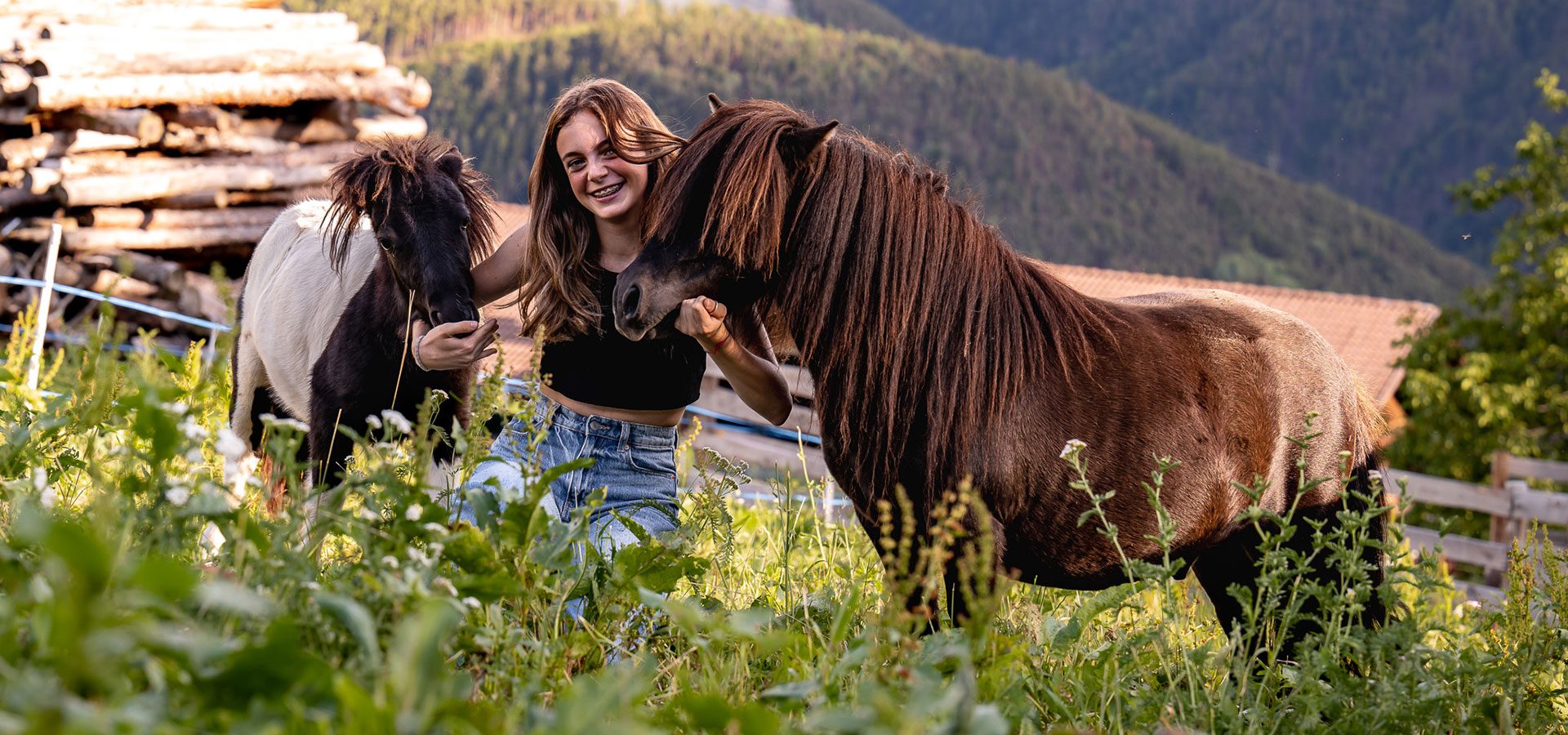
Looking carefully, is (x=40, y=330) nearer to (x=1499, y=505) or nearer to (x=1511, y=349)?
(x=1499, y=505)

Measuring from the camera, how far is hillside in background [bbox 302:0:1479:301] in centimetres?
8431

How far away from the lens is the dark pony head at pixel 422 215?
11.8ft

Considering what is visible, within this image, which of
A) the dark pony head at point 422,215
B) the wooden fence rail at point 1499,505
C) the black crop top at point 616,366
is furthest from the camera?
the wooden fence rail at point 1499,505

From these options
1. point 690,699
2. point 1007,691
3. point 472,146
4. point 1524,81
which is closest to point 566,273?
point 1007,691

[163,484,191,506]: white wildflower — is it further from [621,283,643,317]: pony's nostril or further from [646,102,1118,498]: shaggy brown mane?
[646,102,1118,498]: shaggy brown mane

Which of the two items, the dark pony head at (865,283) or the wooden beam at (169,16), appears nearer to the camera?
the dark pony head at (865,283)

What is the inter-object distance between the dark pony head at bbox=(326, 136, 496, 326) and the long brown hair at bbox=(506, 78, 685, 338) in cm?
28

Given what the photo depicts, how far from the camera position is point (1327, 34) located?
138 meters

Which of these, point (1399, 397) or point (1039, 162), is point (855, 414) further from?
point (1039, 162)

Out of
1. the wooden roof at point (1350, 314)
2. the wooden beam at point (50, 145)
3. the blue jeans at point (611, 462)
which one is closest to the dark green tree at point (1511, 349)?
the wooden roof at point (1350, 314)

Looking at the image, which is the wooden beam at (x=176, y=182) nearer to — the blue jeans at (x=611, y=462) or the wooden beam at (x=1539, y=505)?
the blue jeans at (x=611, y=462)

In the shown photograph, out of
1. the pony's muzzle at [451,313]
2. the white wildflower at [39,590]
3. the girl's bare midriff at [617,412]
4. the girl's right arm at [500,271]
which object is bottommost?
the girl's bare midriff at [617,412]

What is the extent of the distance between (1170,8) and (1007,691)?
170m

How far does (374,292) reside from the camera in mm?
4188
